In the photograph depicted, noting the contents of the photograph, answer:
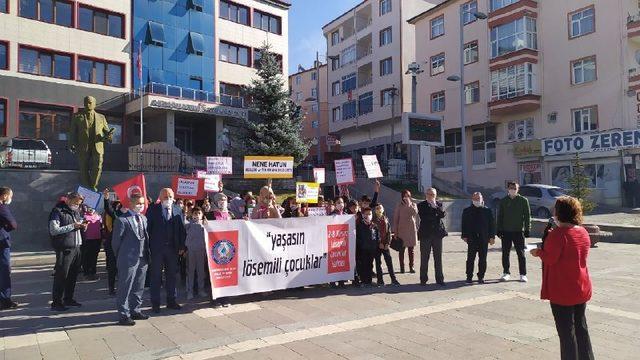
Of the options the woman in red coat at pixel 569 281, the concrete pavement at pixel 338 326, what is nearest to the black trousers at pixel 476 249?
the concrete pavement at pixel 338 326

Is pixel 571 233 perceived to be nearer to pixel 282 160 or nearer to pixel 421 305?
pixel 421 305

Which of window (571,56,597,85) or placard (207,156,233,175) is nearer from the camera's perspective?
placard (207,156,233,175)

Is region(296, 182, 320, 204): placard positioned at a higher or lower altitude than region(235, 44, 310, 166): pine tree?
lower

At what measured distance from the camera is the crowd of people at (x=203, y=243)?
14.9 ft

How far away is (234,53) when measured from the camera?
37375 mm

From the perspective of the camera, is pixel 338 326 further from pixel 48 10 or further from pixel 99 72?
pixel 48 10

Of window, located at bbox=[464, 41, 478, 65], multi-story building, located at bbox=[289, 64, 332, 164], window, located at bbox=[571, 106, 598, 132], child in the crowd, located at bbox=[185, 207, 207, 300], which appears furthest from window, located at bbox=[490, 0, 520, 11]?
child in the crowd, located at bbox=[185, 207, 207, 300]

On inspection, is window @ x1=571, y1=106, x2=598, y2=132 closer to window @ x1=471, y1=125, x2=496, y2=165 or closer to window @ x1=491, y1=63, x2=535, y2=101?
window @ x1=491, y1=63, x2=535, y2=101

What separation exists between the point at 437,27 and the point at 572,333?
40879mm

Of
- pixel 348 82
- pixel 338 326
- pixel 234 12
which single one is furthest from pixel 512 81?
pixel 338 326

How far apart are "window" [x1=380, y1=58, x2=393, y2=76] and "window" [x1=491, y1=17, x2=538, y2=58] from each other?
41.4 feet

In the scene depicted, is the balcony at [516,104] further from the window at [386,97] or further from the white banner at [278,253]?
the white banner at [278,253]

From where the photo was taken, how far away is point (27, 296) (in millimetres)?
9039

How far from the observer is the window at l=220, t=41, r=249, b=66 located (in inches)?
1442
